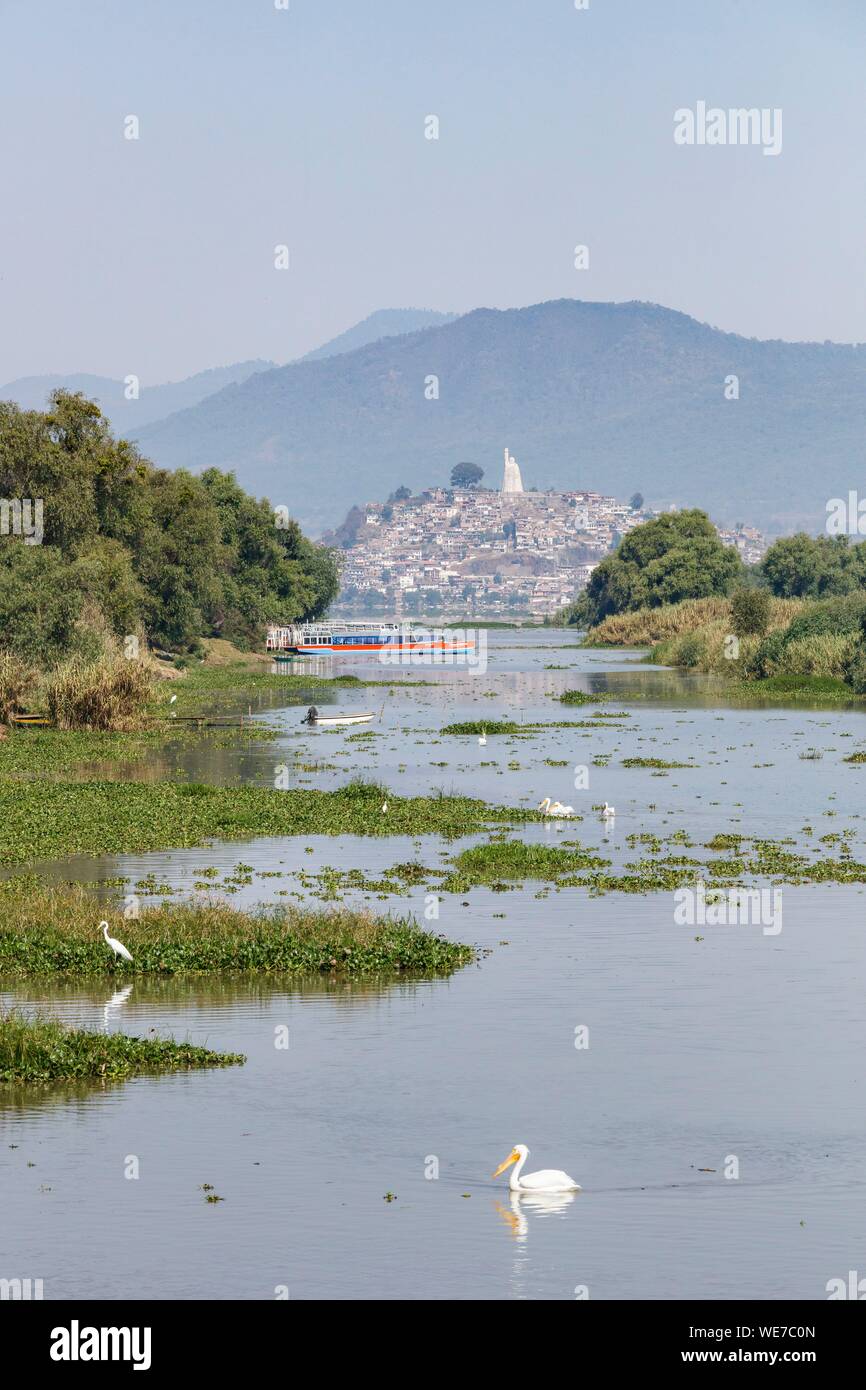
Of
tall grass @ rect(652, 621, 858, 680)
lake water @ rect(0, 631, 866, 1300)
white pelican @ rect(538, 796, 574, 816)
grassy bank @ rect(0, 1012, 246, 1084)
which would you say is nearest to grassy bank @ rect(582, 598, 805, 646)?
tall grass @ rect(652, 621, 858, 680)

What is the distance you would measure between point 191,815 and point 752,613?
82.2 metres

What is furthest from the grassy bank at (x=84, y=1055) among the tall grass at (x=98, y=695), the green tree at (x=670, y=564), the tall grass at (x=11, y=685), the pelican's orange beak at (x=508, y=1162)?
the green tree at (x=670, y=564)

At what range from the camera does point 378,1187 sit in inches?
658

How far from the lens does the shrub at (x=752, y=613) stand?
387 ft

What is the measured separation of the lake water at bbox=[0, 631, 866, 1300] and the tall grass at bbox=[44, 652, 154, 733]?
27.5 metres

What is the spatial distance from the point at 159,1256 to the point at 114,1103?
400 cm

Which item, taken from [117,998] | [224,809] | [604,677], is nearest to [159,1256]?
[117,998]

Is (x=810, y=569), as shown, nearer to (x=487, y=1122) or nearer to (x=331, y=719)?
(x=331, y=719)

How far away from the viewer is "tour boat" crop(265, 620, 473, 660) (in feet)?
492

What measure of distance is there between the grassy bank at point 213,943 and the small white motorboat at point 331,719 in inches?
1692

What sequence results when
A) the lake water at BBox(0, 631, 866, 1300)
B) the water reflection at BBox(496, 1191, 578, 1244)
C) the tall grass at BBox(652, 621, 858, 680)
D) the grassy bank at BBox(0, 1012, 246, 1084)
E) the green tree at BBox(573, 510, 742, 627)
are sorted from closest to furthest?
the lake water at BBox(0, 631, 866, 1300) → the water reflection at BBox(496, 1191, 578, 1244) → the grassy bank at BBox(0, 1012, 246, 1084) → the tall grass at BBox(652, 621, 858, 680) → the green tree at BBox(573, 510, 742, 627)

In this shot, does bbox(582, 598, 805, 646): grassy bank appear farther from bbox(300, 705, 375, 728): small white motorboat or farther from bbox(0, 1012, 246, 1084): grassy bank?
bbox(0, 1012, 246, 1084): grassy bank
